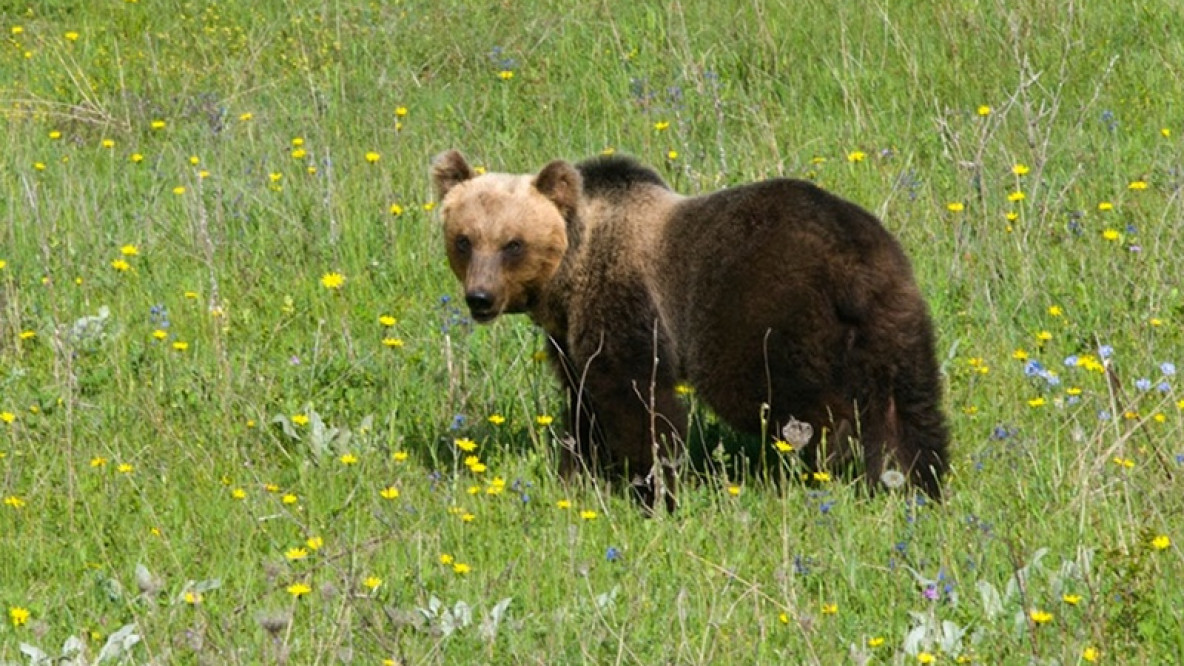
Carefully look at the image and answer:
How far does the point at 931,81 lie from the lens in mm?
9773

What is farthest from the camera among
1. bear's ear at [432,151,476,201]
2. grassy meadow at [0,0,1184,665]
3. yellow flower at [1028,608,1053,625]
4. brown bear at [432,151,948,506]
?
bear's ear at [432,151,476,201]

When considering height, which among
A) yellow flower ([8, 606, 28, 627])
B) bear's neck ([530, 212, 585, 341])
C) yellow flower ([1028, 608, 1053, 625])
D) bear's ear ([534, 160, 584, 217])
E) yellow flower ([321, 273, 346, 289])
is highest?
bear's ear ([534, 160, 584, 217])

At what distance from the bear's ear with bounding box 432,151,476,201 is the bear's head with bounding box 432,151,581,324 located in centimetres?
18

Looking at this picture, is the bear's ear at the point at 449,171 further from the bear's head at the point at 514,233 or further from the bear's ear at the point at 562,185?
the bear's ear at the point at 562,185

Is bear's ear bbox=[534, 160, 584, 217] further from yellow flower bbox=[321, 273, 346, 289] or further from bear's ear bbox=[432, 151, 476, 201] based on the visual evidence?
yellow flower bbox=[321, 273, 346, 289]

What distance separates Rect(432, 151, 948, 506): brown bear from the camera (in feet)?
20.1

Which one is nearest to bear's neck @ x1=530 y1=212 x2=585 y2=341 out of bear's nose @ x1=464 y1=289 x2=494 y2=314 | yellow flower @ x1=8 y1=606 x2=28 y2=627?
bear's nose @ x1=464 y1=289 x2=494 y2=314

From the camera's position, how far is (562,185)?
6.94 meters

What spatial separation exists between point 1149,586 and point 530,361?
3206 millimetres

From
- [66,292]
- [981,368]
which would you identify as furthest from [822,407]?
[66,292]

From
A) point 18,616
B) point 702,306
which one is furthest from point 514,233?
point 18,616

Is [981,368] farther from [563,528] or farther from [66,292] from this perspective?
[66,292]

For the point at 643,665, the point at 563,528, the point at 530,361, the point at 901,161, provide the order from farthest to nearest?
the point at 901,161 < the point at 530,361 < the point at 563,528 < the point at 643,665

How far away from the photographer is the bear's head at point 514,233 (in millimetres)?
6848
